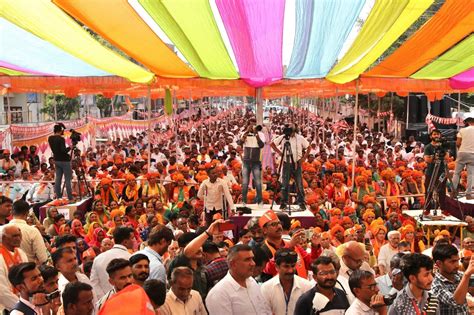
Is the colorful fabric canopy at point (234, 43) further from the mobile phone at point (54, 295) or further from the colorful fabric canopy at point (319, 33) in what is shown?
the mobile phone at point (54, 295)

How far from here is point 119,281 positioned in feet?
15.7

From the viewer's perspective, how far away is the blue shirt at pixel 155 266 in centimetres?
555

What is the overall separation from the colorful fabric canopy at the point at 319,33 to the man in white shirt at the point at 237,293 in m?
5.46

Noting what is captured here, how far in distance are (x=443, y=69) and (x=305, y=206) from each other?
4.72m

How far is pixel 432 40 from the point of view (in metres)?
11.1

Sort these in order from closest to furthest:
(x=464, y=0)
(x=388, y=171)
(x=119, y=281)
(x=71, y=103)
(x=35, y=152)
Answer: (x=119, y=281)
(x=464, y=0)
(x=388, y=171)
(x=35, y=152)
(x=71, y=103)

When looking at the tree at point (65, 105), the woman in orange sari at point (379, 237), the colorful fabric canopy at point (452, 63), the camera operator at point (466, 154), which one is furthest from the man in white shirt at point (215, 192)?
the tree at point (65, 105)

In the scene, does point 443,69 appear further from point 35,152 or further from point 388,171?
point 35,152

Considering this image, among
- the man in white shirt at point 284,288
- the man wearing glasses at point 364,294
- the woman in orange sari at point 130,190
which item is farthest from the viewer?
the woman in orange sari at point 130,190

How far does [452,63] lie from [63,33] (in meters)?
6.95

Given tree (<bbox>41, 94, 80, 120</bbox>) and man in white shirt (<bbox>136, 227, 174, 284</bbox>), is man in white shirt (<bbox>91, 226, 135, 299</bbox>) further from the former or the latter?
tree (<bbox>41, 94, 80, 120</bbox>)

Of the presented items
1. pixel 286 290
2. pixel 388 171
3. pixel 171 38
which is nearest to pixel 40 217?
pixel 171 38

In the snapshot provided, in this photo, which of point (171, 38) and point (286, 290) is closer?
point (286, 290)

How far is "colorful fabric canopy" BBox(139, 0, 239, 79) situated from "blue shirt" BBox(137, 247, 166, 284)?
4.17 meters
